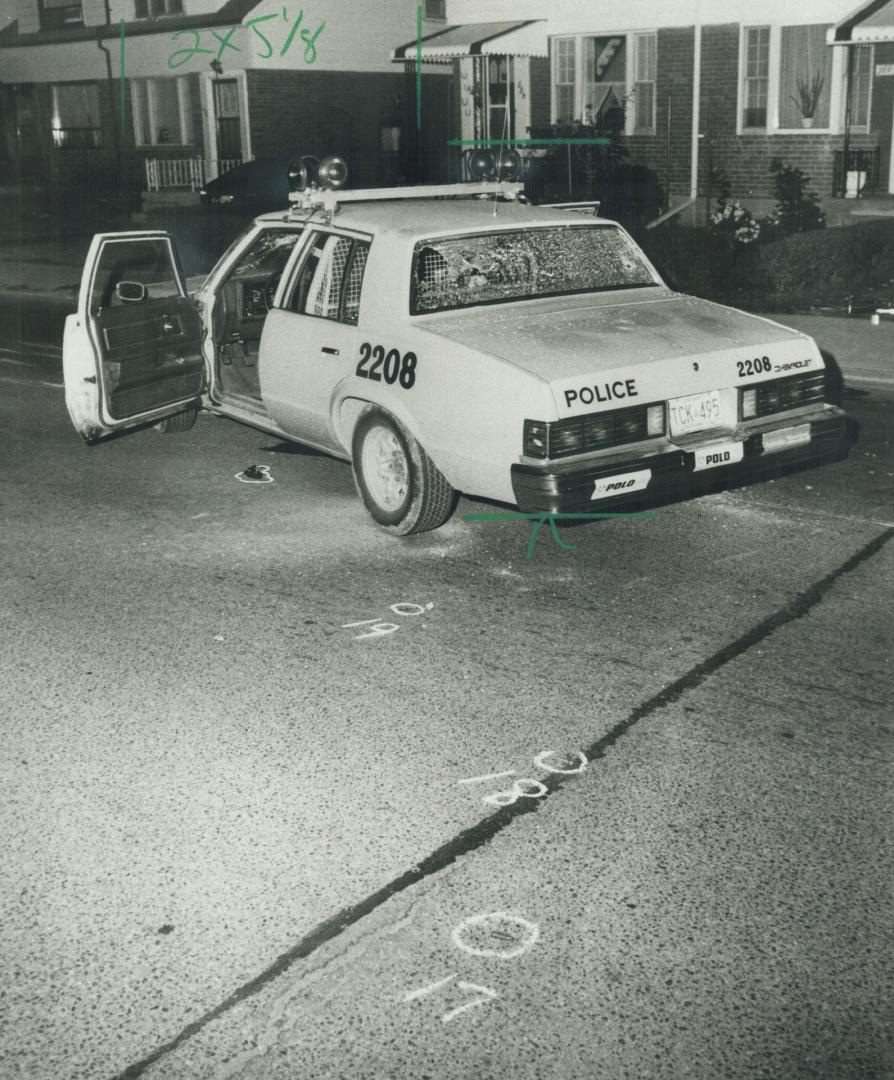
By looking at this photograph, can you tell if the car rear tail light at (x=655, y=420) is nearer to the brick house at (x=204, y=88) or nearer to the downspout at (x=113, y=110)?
the brick house at (x=204, y=88)

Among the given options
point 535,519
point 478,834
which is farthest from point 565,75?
point 478,834

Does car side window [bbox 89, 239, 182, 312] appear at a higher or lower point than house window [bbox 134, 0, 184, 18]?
lower

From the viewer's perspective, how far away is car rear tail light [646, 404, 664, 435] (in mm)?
6098

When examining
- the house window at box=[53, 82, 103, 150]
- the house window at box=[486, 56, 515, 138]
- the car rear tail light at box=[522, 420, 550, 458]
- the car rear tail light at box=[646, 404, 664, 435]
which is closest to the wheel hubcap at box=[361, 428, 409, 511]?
the car rear tail light at box=[522, 420, 550, 458]

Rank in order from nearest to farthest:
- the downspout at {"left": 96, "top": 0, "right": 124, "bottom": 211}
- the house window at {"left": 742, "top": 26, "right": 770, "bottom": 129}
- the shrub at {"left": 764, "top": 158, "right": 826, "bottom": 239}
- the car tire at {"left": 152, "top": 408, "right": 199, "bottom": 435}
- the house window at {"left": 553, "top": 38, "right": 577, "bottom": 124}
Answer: the car tire at {"left": 152, "top": 408, "right": 199, "bottom": 435}, the shrub at {"left": 764, "top": 158, "right": 826, "bottom": 239}, the house window at {"left": 742, "top": 26, "right": 770, "bottom": 129}, the house window at {"left": 553, "top": 38, "right": 577, "bottom": 124}, the downspout at {"left": 96, "top": 0, "right": 124, "bottom": 211}

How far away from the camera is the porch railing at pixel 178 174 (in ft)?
98.2

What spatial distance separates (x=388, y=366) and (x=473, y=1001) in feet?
12.7

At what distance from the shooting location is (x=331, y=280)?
23.8ft

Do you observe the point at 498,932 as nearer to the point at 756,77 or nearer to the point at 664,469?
the point at 664,469

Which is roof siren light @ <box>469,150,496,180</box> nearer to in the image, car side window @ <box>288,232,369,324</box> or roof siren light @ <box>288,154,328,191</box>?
roof siren light @ <box>288,154,328,191</box>

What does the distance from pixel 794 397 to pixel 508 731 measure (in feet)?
9.02

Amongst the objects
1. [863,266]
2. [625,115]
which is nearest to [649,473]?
[863,266]

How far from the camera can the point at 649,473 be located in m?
6.01

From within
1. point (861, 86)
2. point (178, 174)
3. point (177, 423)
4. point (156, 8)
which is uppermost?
point (156, 8)
